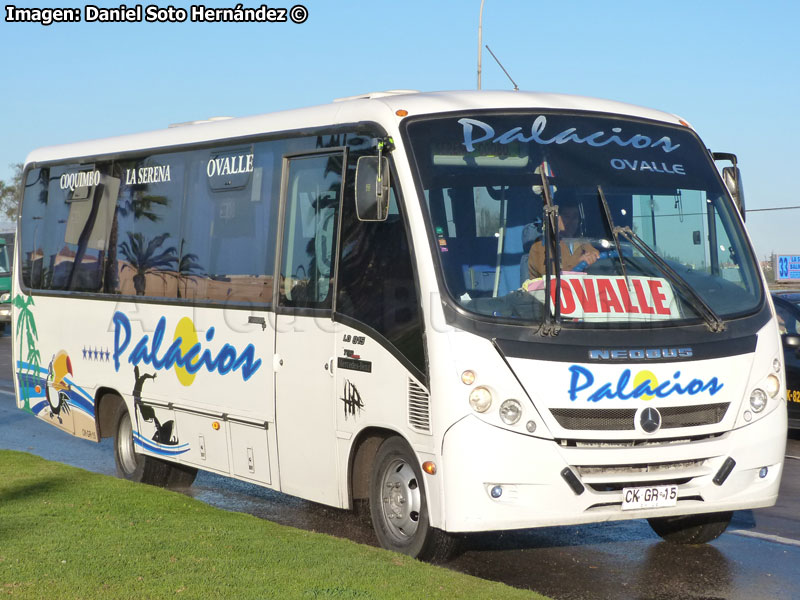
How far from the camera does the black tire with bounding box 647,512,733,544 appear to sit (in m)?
8.38

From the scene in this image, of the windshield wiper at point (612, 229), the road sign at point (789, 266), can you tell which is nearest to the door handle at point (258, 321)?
the windshield wiper at point (612, 229)

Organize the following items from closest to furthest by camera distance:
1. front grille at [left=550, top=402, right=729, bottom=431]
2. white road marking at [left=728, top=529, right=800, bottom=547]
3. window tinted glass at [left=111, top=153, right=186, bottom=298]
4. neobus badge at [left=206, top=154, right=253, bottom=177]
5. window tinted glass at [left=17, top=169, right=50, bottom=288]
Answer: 1. front grille at [left=550, top=402, right=729, bottom=431]
2. white road marking at [left=728, top=529, right=800, bottom=547]
3. neobus badge at [left=206, top=154, right=253, bottom=177]
4. window tinted glass at [left=111, top=153, right=186, bottom=298]
5. window tinted glass at [left=17, top=169, right=50, bottom=288]

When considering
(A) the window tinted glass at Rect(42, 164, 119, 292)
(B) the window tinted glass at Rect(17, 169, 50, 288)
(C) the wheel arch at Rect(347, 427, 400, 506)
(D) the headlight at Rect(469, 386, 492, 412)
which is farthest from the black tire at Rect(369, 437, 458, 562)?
(B) the window tinted glass at Rect(17, 169, 50, 288)

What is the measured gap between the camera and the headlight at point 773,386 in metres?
7.73

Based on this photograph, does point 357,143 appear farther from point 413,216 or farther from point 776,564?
point 776,564

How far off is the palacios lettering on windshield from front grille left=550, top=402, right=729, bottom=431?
1.75m

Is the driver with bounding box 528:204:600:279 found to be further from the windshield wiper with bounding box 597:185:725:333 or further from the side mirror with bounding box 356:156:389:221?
the side mirror with bounding box 356:156:389:221

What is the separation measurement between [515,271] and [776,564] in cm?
247

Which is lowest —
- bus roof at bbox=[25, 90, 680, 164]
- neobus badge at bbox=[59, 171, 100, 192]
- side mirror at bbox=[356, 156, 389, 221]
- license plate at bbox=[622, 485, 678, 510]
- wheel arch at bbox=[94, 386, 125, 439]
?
wheel arch at bbox=[94, 386, 125, 439]

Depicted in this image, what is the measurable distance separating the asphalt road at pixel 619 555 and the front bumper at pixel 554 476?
0.42 meters

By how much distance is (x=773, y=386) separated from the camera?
7.75 m

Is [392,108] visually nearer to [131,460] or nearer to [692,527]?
[692,527]

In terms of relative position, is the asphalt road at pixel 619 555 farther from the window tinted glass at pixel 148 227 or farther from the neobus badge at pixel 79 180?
the neobus badge at pixel 79 180

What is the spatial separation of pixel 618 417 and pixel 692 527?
167cm
